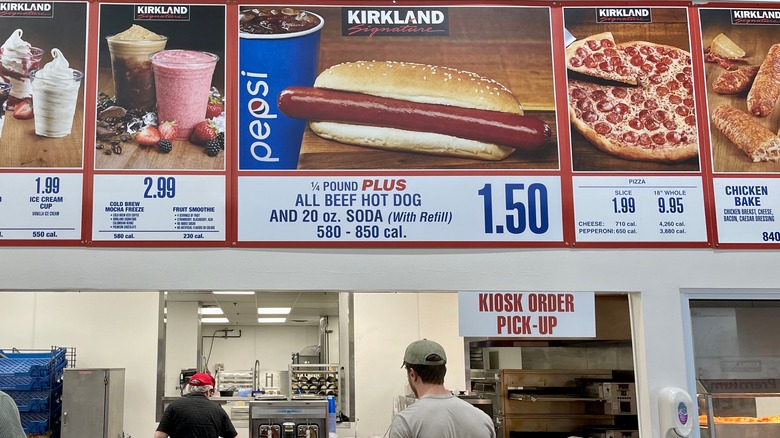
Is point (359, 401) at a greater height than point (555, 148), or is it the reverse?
point (555, 148)

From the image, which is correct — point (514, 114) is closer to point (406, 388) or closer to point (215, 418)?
point (215, 418)

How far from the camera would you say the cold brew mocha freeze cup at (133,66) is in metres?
4.47

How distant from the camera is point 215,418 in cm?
515

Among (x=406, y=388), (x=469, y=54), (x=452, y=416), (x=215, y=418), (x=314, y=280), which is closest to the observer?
(x=452, y=416)

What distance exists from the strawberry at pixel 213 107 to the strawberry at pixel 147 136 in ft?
0.99

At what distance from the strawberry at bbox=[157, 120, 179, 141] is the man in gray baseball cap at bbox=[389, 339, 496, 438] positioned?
81.2 inches

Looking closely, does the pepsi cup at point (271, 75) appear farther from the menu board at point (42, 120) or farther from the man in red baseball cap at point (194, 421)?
the man in red baseball cap at point (194, 421)

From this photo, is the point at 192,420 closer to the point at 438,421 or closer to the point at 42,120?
the point at 42,120

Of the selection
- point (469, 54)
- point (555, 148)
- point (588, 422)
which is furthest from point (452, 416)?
point (588, 422)

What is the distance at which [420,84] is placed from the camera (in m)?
4.63

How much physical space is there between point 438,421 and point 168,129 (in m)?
2.39

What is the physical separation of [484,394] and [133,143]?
16.3 feet

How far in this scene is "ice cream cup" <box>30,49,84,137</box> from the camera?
4398 mm
